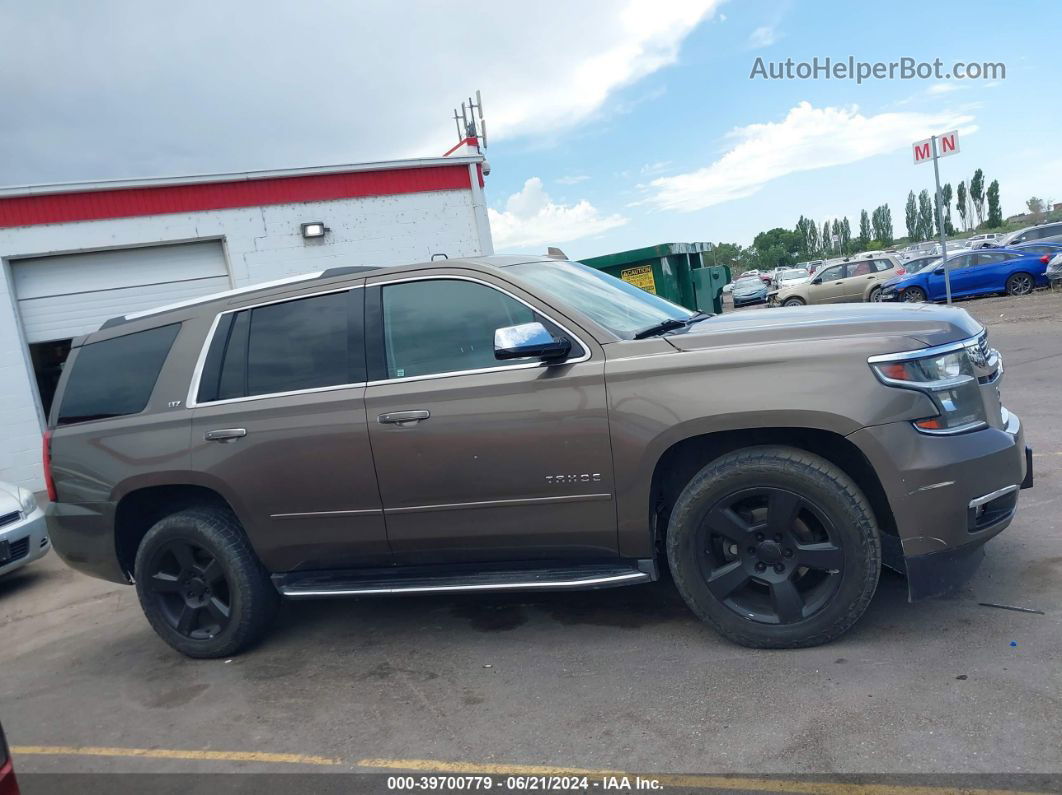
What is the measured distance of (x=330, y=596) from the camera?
419 cm

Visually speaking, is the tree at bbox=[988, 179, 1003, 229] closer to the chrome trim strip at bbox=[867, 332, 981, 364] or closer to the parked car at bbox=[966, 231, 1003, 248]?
the parked car at bbox=[966, 231, 1003, 248]

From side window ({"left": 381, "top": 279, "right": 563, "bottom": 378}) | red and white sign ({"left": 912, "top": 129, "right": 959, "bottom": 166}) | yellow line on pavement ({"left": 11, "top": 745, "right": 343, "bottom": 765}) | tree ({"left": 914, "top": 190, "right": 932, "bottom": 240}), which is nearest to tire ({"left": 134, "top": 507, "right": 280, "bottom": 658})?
yellow line on pavement ({"left": 11, "top": 745, "right": 343, "bottom": 765})

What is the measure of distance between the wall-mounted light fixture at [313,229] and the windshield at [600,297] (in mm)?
7973

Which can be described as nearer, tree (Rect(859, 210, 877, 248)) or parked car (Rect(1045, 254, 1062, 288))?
parked car (Rect(1045, 254, 1062, 288))

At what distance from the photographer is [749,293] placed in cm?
3297

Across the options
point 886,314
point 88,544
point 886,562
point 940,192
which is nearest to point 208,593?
point 88,544

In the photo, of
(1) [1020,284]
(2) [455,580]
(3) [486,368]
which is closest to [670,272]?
(3) [486,368]

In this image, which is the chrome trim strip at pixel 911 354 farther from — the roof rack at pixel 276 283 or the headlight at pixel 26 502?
the headlight at pixel 26 502

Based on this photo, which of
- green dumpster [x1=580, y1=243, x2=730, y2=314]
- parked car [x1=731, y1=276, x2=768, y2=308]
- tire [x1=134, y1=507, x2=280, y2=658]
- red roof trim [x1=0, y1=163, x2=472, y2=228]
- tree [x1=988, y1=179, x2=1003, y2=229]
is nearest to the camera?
tire [x1=134, y1=507, x2=280, y2=658]

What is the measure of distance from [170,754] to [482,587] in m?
1.50

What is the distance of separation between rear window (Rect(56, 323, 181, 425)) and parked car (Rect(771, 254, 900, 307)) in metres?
21.1

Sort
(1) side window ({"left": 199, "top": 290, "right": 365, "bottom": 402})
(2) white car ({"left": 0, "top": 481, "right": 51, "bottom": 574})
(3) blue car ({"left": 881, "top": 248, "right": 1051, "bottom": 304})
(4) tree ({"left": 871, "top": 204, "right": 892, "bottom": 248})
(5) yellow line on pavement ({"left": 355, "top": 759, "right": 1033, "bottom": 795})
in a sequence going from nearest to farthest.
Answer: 1. (5) yellow line on pavement ({"left": 355, "top": 759, "right": 1033, "bottom": 795})
2. (1) side window ({"left": 199, "top": 290, "right": 365, "bottom": 402})
3. (2) white car ({"left": 0, "top": 481, "right": 51, "bottom": 574})
4. (3) blue car ({"left": 881, "top": 248, "right": 1051, "bottom": 304})
5. (4) tree ({"left": 871, "top": 204, "right": 892, "bottom": 248})

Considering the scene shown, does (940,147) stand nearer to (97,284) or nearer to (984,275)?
(984,275)

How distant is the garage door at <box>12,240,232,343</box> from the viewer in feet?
36.6
